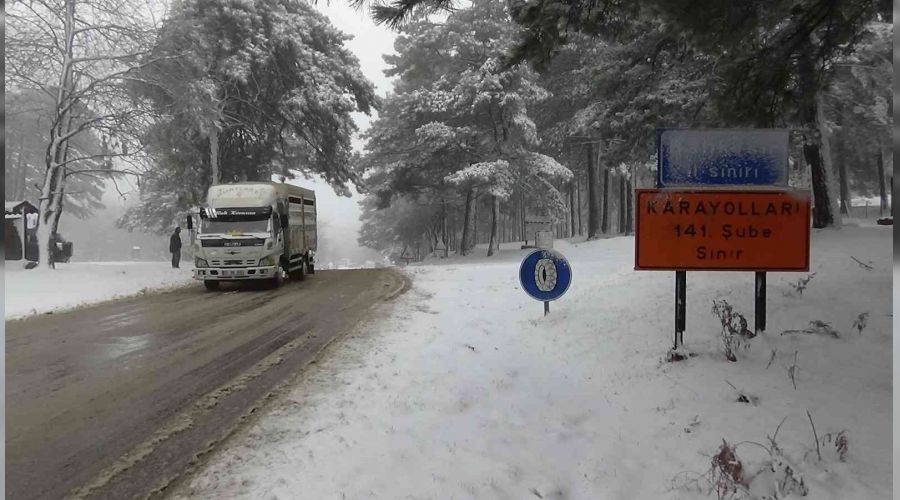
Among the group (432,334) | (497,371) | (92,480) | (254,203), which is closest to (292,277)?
(254,203)

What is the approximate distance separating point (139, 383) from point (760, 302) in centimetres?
651

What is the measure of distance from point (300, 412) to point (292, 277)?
13.7 metres

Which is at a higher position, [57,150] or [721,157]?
[57,150]

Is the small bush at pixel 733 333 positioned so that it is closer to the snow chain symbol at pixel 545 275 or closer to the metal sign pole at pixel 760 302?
the metal sign pole at pixel 760 302

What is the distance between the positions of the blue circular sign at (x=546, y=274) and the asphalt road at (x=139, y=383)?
313cm

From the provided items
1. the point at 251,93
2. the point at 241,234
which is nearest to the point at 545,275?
the point at 241,234

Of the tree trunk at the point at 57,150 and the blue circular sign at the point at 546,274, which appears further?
the tree trunk at the point at 57,150

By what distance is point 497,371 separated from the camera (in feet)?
18.8

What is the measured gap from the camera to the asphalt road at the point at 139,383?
3.56 metres

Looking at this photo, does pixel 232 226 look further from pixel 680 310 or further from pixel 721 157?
pixel 721 157

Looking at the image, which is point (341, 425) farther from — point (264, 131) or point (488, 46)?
point (488, 46)

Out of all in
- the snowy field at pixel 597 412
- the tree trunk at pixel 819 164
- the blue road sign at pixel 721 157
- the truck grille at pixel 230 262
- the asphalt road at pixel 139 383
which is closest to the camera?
the snowy field at pixel 597 412

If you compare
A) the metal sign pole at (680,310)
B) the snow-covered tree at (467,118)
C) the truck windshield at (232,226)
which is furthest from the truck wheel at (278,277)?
the metal sign pole at (680,310)

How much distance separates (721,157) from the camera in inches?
196
